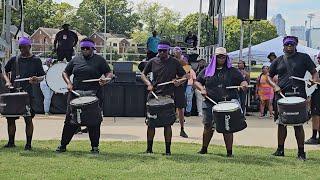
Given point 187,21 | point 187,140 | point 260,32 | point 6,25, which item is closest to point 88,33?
point 187,21

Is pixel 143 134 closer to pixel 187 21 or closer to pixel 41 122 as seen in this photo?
pixel 41 122

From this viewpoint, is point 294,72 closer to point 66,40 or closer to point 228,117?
point 228,117

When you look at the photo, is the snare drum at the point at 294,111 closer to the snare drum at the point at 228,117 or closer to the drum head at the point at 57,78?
the snare drum at the point at 228,117

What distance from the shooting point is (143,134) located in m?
11.6

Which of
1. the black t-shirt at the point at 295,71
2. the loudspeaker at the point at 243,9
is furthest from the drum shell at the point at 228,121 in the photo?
the loudspeaker at the point at 243,9

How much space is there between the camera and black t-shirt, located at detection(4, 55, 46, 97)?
895 centimetres

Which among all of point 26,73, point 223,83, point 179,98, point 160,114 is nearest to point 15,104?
point 26,73

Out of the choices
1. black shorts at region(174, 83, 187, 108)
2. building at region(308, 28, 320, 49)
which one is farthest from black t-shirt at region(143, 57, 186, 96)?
building at region(308, 28, 320, 49)

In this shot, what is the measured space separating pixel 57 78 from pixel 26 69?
2892mm

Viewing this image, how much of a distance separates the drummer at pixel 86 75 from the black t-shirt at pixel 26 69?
0.55 meters

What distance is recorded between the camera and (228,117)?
8.25 m

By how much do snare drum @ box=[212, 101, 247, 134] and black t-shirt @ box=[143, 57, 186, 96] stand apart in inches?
37.2

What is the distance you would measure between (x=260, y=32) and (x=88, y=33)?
29297mm

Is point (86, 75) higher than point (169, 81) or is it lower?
higher
